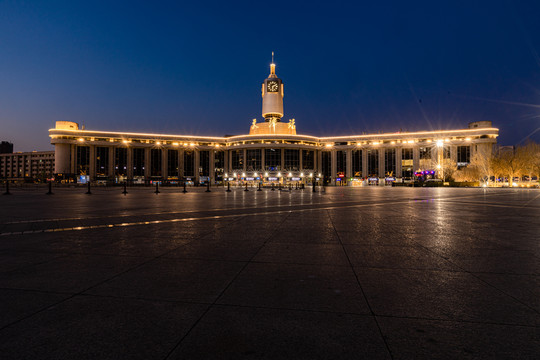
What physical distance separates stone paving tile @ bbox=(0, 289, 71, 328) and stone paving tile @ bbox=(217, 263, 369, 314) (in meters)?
1.97

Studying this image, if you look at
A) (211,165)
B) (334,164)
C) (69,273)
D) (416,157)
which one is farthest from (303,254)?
(211,165)

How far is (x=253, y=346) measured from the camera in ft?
7.87

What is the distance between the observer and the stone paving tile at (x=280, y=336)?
2299 millimetres

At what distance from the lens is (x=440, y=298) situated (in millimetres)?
3398

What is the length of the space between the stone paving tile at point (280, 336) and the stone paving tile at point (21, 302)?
6.16ft

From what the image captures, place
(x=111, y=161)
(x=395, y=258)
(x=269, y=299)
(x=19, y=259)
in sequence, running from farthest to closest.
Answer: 1. (x=111, y=161)
2. (x=395, y=258)
3. (x=19, y=259)
4. (x=269, y=299)

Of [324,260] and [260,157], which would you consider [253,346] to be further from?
[260,157]

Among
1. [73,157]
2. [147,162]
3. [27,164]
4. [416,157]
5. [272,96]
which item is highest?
[272,96]

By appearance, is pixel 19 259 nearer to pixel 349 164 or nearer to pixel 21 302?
pixel 21 302

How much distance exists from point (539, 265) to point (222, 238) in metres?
6.18

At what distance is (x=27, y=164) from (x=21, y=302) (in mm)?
236322

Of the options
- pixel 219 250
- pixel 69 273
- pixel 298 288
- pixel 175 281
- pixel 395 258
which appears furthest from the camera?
pixel 219 250

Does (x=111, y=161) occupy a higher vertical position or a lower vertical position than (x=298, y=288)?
higher

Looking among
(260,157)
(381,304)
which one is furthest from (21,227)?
(260,157)
